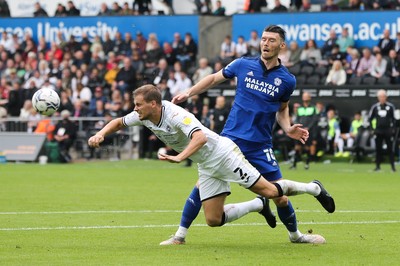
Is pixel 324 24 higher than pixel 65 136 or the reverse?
higher

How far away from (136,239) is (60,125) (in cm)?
2304

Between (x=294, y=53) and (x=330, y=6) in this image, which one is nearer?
(x=294, y=53)

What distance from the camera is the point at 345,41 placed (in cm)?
Result: 3403

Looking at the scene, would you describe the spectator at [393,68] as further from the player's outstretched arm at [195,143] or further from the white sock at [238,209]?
the player's outstretched arm at [195,143]

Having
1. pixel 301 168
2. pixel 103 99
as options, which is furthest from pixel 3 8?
pixel 301 168

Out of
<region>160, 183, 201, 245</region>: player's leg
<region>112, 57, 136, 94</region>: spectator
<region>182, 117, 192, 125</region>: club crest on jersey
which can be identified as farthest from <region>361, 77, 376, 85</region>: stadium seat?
<region>182, 117, 192, 125</region>: club crest on jersey

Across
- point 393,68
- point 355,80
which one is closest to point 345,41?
point 355,80

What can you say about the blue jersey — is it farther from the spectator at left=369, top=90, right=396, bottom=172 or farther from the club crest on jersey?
the spectator at left=369, top=90, right=396, bottom=172

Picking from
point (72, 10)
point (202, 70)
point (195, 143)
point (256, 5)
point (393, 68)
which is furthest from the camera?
point (72, 10)

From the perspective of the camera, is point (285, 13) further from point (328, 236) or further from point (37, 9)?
point (328, 236)

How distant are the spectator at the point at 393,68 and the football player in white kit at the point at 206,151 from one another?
21139 millimetres

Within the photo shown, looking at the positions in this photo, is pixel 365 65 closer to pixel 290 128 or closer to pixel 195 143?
pixel 290 128

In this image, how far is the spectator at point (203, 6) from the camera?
38125 millimetres

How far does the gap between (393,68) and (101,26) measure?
1297cm
